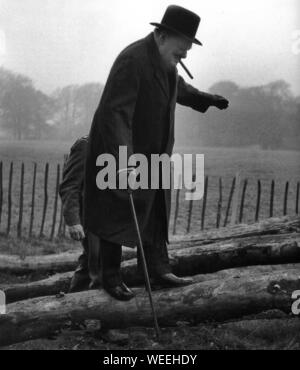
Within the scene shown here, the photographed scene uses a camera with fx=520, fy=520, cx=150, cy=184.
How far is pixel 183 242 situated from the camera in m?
5.68

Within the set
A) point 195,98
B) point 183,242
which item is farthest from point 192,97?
point 183,242

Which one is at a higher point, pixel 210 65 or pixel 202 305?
pixel 210 65

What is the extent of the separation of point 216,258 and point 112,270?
1.33m

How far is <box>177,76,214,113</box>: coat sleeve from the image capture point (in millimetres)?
4039

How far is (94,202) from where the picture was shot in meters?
3.76

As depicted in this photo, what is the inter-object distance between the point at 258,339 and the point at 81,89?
3.44m

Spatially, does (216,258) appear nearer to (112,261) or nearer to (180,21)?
(112,261)

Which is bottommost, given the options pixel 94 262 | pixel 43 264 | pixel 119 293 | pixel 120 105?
pixel 43 264

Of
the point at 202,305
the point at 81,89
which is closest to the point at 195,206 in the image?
the point at 81,89

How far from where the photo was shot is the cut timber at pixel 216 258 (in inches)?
185

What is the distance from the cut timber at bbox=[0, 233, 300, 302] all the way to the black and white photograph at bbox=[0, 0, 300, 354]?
1cm

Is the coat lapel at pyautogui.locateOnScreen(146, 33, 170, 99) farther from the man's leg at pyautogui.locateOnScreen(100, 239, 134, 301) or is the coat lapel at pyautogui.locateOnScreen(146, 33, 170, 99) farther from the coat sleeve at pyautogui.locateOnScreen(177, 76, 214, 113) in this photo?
the man's leg at pyautogui.locateOnScreen(100, 239, 134, 301)
